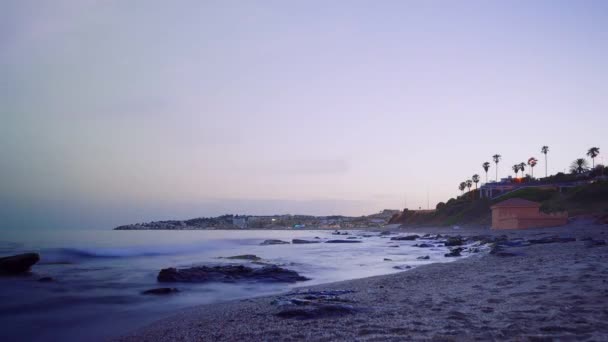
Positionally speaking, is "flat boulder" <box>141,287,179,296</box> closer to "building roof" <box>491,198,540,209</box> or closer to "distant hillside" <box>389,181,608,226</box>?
"distant hillside" <box>389,181,608,226</box>

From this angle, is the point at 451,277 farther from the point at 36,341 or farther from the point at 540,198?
the point at 540,198

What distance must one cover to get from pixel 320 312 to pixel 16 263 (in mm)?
16910

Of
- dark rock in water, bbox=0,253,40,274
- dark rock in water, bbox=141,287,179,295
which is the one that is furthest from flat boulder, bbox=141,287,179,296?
dark rock in water, bbox=0,253,40,274

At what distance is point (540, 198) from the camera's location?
3073 inches

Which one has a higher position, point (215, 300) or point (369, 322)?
point (369, 322)

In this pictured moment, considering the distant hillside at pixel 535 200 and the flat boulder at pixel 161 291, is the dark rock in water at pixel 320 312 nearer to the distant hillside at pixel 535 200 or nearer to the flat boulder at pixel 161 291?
the flat boulder at pixel 161 291

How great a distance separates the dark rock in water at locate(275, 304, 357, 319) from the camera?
789 centimetres

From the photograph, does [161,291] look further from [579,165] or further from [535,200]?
[579,165]

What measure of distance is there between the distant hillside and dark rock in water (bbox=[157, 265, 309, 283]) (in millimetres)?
38970

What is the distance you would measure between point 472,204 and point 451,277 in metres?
91.1

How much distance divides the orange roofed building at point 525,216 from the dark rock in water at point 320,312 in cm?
4909

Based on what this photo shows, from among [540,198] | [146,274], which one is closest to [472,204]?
[540,198]

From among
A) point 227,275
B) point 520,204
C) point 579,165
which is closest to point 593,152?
point 579,165

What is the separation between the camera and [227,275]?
1759 centimetres
